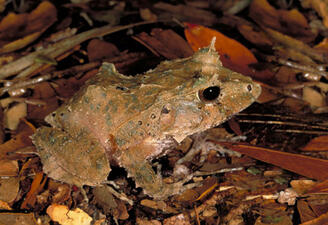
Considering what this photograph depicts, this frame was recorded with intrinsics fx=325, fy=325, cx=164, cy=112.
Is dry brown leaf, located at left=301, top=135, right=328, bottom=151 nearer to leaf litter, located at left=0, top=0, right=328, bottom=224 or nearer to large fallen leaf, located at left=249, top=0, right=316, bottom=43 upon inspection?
leaf litter, located at left=0, top=0, right=328, bottom=224

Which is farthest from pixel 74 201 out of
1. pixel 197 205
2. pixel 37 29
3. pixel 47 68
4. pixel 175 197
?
pixel 37 29

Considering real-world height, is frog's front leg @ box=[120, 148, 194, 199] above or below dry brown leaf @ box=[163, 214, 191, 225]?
above

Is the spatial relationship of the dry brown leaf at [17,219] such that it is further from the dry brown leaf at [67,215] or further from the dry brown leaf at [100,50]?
the dry brown leaf at [100,50]

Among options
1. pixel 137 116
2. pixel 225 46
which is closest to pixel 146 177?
pixel 137 116

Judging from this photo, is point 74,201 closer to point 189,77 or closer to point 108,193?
point 108,193

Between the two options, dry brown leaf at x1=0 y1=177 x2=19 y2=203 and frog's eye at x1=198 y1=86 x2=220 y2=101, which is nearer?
frog's eye at x1=198 y1=86 x2=220 y2=101

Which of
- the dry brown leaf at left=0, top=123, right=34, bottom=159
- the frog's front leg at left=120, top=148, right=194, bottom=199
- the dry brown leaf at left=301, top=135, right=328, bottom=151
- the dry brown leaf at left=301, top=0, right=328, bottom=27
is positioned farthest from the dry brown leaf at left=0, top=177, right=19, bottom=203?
the dry brown leaf at left=301, top=0, right=328, bottom=27
